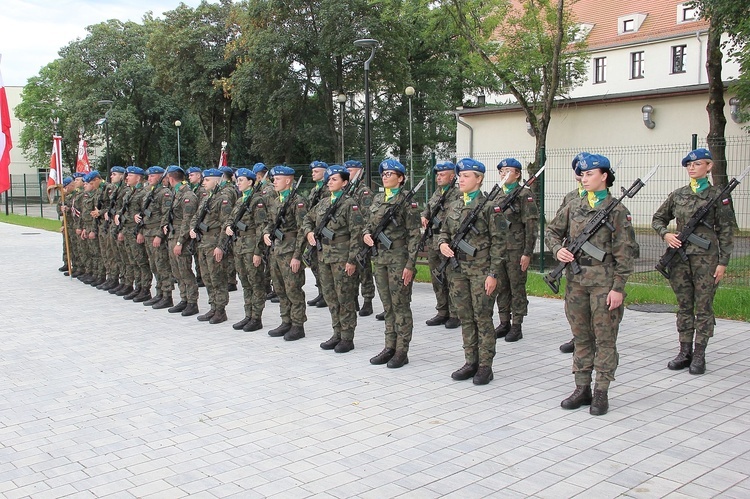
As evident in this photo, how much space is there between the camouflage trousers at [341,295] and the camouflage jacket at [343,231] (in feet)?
0.34

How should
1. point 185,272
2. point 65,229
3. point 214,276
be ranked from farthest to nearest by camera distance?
point 65,229 < point 185,272 < point 214,276

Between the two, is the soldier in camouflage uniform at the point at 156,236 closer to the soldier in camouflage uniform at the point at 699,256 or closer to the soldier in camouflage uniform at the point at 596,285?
the soldier in camouflage uniform at the point at 596,285

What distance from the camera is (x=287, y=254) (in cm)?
870

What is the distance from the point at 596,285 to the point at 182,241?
649 centimetres

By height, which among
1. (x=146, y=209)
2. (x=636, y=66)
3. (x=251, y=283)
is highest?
(x=636, y=66)

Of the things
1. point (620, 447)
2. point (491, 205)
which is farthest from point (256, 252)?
point (620, 447)

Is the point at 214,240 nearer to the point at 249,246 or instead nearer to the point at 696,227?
the point at 249,246

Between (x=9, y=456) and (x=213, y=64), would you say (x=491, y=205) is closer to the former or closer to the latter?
(x=9, y=456)

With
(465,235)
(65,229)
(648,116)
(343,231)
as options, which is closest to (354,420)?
(465,235)

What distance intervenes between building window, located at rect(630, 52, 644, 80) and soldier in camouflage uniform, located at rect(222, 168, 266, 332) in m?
42.8

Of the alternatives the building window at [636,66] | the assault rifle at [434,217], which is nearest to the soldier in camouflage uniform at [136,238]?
the assault rifle at [434,217]

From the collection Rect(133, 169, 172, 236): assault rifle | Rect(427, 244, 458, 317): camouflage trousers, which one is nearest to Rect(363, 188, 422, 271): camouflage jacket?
Rect(427, 244, 458, 317): camouflage trousers

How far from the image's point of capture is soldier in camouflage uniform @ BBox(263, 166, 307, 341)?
8.65m

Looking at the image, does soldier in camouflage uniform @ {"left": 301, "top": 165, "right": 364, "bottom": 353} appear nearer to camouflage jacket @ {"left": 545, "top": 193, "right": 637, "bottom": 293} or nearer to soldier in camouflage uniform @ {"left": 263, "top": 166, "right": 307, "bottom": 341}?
soldier in camouflage uniform @ {"left": 263, "top": 166, "right": 307, "bottom": 341}
